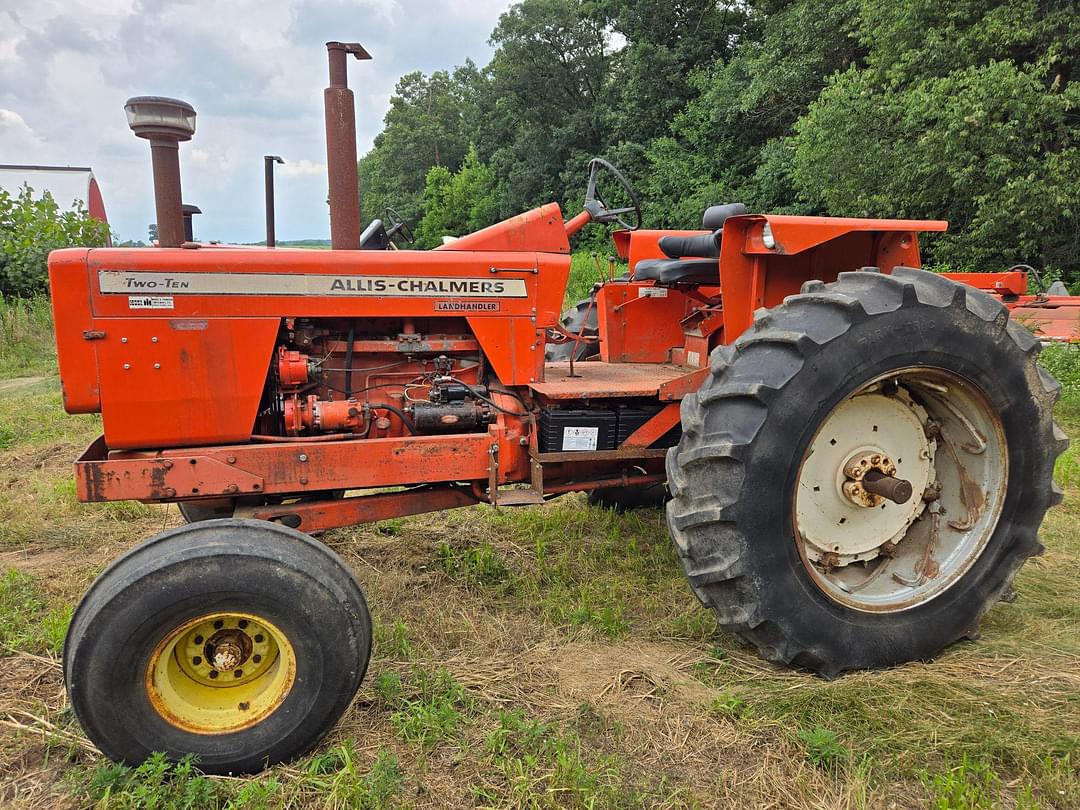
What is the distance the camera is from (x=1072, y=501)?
4.34 m

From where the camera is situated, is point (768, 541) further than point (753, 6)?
No

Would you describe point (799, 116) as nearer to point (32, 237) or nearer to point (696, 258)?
point (696, 258)

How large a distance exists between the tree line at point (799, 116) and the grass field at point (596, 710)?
833 cm

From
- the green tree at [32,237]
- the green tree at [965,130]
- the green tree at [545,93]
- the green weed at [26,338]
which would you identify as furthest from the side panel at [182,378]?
the green tree at [545,93]

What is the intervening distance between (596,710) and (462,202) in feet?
89.8

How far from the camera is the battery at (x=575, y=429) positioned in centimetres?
300

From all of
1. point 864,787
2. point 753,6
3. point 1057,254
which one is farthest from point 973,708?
point 753,6

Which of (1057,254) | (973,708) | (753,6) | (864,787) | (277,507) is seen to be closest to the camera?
(864,787)

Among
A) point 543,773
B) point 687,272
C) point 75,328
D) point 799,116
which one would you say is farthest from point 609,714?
point 799,116

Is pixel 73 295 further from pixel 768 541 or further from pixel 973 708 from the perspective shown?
pixel 973 708

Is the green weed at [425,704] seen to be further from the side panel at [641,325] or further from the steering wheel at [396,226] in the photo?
the side panel at [641,325]

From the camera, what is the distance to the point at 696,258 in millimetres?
4004

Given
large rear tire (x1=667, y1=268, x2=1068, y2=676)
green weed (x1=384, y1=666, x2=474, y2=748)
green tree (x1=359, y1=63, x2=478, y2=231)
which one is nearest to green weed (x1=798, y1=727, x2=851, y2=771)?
large rear tire (x1=667, y1=268, x2=1068, y2=676)

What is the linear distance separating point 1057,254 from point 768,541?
11192 mm
